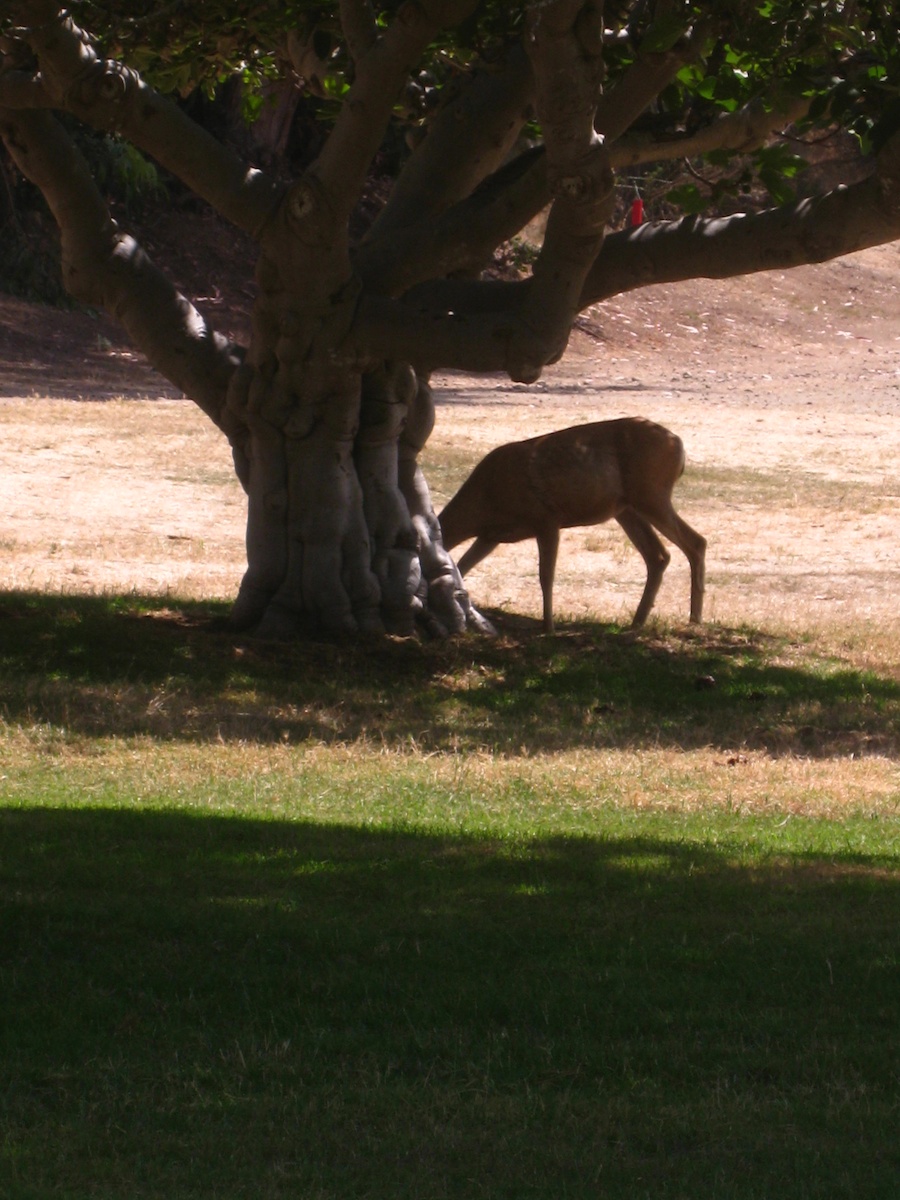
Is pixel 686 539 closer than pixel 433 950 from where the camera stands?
No

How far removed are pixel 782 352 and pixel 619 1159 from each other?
122ft

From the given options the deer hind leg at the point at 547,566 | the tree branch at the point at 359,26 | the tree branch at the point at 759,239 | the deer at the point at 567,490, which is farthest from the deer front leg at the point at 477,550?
the tree branch at the point at 359,26

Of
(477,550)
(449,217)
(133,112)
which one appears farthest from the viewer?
(477,550)

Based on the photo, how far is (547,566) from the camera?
43.5 feet

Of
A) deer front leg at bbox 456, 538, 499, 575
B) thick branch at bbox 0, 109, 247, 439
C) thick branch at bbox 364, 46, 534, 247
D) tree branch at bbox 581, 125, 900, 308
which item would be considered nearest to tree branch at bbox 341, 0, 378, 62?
thick branch at bbox 364, 46, 534, 247

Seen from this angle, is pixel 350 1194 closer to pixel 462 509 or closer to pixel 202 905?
pixel 202 905

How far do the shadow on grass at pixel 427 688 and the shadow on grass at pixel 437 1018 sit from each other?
10.1 feet

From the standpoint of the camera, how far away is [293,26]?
11.6 m

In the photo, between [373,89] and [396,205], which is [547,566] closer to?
[396,205]

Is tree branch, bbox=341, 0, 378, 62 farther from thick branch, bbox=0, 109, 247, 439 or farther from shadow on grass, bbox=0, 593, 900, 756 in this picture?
shadow on grass, bbox=0, 593, 900, 756

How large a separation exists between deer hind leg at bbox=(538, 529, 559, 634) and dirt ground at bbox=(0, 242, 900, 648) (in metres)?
0.96

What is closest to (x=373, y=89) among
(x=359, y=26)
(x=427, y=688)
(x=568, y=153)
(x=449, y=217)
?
(x=359, y=26)

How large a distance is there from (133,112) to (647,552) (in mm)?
5351

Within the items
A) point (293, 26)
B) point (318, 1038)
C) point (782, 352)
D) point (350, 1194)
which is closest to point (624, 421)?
point (293, 26)
